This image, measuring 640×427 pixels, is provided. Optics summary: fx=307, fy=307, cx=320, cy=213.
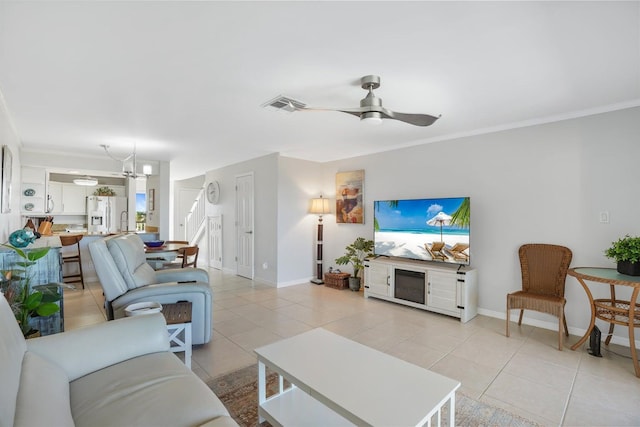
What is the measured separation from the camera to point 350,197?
531 centimetres

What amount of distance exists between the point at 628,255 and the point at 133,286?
4.18 meters

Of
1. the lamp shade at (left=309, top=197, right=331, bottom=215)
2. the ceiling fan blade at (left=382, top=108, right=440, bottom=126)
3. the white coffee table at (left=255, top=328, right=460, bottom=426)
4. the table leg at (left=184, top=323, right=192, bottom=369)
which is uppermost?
the ceiling fan blade at (left=382, top=108, right=440, bottom=126)

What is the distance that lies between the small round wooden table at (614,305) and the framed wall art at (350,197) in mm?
2991

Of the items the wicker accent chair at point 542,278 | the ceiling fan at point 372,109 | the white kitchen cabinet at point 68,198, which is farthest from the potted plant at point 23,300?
the white kitchen cabinet at point 68,198

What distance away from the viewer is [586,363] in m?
2.59

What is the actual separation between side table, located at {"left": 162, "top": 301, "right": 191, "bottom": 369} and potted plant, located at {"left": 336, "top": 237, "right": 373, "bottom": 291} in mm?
2846

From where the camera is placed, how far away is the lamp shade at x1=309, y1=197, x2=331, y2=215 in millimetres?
5469

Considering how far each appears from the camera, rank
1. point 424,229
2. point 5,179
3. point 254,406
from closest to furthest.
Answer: point 254,406 < point 5,179 < point 424,229

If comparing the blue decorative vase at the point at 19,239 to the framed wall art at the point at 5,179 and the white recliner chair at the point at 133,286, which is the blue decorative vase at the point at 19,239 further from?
the framed wall art at the point at 5,179

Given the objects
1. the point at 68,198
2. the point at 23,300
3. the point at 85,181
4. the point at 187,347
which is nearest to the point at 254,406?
the point at 187,347

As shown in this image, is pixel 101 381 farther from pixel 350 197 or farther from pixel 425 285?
pixel 350 197

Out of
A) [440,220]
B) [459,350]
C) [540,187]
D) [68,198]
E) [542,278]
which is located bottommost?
[459,350]

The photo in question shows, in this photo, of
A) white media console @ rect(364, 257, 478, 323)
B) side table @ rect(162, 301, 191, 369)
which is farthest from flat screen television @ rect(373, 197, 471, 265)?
A: side table @ rect(162, 301, 191, 369)

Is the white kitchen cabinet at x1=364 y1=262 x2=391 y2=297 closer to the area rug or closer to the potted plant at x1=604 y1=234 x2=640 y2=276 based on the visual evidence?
the area rug
